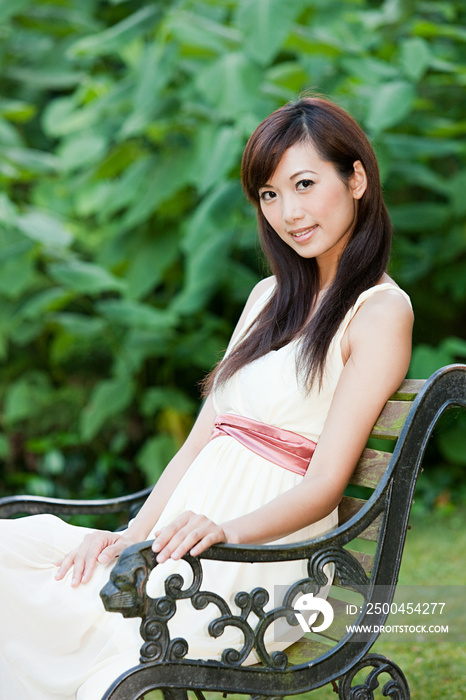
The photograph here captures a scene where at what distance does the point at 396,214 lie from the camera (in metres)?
5.98

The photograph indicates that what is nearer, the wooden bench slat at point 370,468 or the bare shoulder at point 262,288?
the wooden bench slat at point 370,468

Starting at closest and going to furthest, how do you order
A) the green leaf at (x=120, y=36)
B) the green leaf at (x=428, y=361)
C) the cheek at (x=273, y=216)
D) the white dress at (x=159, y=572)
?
1. the white dress at (x=159, y=572)
2. the cheek at (x=273, y=216)
3. the green leaf at (x=120, y=36)
4. the green leaf at (x=428, y=361)

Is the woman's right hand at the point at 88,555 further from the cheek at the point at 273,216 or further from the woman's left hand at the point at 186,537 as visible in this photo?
the cheek at the point at 273,216

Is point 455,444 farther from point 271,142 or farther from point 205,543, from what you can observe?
point 205,543

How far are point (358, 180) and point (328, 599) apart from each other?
3.64ft

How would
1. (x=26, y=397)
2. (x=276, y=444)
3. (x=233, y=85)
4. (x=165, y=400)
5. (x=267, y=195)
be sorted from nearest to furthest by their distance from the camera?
(x=276, y=444) → (x=267, y=195) → (x=233, y=85) → (x=165, y=400) → (x=26, y=397)

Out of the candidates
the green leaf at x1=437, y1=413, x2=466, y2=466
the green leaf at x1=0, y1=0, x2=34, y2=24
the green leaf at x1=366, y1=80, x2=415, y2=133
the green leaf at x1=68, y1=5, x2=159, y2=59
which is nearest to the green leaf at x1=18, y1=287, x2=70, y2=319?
the green leaf at x1=68, y1=5, x2=159, y2=59

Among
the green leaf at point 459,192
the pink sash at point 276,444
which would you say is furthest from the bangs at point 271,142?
the green leaf at point 459,192

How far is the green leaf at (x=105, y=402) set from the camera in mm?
5793

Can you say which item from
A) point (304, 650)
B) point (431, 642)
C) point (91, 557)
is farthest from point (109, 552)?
point (431, 642)

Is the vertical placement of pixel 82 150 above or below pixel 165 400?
above

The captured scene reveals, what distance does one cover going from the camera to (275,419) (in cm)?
229

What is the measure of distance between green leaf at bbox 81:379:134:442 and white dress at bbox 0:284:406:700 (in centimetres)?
342

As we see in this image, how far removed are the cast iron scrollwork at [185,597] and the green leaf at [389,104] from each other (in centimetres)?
342
